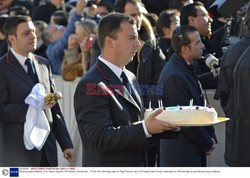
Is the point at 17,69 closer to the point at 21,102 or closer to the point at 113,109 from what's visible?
the point at 21,102

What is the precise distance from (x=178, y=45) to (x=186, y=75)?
37 centimetres

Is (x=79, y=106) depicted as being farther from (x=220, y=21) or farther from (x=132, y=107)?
(x=220, y=21)

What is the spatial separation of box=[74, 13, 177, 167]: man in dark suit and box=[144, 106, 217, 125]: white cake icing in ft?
0.43

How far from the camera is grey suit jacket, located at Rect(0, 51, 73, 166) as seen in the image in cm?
617

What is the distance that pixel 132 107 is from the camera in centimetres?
498

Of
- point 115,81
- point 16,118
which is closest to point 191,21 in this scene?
point 16,118

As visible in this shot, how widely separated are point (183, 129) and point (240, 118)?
809 mm

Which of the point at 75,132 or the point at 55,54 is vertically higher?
the point at 55,54

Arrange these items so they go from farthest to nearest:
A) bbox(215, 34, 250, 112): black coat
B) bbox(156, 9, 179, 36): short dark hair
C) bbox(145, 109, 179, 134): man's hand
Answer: bbox(156, 9, 179, 36): short dark hair, bbox(215, 34, 250, 112): black coat, bbox(145, 109, 179, 134): man's hand

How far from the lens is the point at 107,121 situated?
4.76m

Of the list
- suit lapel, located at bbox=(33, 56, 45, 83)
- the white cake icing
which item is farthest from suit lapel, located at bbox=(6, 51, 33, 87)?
the white cake icing

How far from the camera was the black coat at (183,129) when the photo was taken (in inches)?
242

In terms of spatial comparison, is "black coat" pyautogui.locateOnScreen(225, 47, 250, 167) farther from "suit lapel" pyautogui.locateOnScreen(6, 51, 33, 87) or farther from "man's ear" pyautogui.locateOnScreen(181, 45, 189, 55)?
"suit lapel" pyautogui.locateOnScreen(6, 51, 33, 87)

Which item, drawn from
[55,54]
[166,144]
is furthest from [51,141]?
[55,54]
